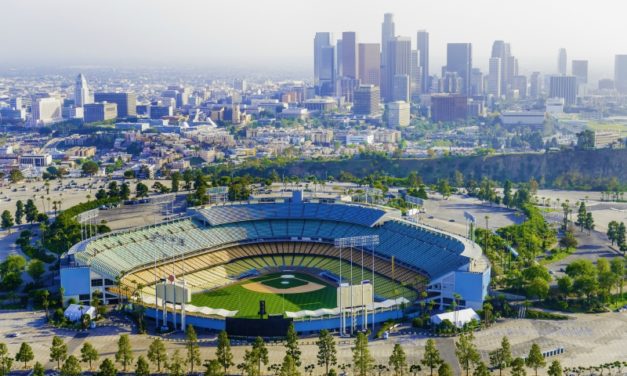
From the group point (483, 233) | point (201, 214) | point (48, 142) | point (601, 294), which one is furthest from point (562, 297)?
point (48, 142)

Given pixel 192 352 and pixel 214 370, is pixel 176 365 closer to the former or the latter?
pixel 214 370

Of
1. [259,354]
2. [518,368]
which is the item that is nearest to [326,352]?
[259,354]

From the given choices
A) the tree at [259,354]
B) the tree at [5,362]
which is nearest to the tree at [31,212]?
the tree at [5,362]

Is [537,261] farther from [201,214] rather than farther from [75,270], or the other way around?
[75,270]

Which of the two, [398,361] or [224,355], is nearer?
[398,361]

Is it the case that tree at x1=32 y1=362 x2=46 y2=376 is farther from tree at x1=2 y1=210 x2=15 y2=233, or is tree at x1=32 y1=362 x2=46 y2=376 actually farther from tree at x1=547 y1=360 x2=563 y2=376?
tree at x1=2 y1=210 x2=15 y2=233

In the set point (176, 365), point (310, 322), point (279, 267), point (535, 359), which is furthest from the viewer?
point (279, 267)
